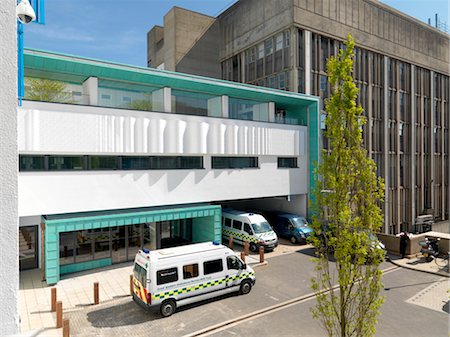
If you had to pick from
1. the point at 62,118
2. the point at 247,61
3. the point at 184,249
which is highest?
the point at 247,61

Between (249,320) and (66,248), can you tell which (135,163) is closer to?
(66,248)

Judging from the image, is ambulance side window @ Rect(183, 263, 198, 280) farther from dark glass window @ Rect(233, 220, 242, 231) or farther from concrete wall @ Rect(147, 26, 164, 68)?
concrete wall @ Rect(147, 26, 164, 68)

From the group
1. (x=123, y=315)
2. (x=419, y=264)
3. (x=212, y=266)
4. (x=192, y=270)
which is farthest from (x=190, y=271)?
(x=419, y=264)

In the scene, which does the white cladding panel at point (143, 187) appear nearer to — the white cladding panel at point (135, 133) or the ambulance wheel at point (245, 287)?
the white cladding panel at point (135, 133)

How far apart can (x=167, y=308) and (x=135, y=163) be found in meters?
8.35

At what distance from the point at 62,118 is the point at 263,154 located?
12.6 meters

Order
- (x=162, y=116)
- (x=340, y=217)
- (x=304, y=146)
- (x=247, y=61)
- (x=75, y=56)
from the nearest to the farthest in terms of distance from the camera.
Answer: (x=340, y=217), (x=75, y=56), (x=162, y=116), (x=304, y=146), (x=247, y=61)

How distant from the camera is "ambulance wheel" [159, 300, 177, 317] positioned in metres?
11.1

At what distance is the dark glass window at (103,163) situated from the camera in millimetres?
15820

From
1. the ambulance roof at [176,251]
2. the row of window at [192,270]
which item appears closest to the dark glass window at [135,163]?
the ambulance roof at [176,251]

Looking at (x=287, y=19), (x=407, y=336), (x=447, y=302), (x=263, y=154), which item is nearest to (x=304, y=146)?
(x=263, y=154)

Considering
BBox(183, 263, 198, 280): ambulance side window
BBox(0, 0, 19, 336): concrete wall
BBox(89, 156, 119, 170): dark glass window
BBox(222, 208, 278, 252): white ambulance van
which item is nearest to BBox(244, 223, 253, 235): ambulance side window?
BBox(222, 208, 278, 252): white ambulance van

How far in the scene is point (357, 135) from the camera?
235 inches

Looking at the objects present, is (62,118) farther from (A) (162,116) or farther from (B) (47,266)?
(B) (47,266)
